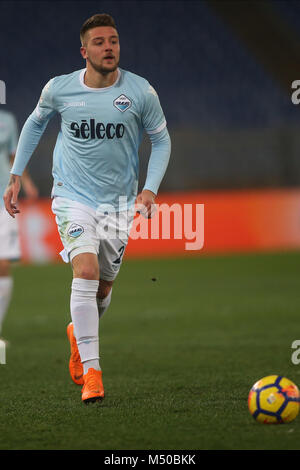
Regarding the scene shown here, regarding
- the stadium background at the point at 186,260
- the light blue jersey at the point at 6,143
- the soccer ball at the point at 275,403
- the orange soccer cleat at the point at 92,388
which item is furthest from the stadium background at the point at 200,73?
the soccer ball at the point at 275,403

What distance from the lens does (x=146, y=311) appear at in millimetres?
8344

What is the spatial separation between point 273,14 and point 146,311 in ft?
45.0

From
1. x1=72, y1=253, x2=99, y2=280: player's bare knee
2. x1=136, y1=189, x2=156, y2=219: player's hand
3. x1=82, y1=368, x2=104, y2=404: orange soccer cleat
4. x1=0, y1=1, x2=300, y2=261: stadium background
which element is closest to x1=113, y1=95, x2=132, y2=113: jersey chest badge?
x1=136, y1=189, x2=156, y2=219: player's hand

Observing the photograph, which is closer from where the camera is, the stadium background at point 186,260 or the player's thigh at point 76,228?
the stadium background at point 186,260

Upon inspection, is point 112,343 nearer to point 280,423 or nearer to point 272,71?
point 280,423

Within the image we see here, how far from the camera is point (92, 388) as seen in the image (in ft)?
12.8

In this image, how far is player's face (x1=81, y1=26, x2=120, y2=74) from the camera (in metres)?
4.06

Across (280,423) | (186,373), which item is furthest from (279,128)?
(280,423)

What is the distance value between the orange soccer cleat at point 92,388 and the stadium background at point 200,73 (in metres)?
10.8

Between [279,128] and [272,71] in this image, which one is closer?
[279,128]

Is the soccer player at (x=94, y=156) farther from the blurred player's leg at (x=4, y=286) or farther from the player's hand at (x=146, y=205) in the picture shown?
the blurred player's leg at (x=4, y=286)

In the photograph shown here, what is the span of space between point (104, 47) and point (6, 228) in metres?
2.41

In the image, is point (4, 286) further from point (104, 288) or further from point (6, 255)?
point (104, 288)

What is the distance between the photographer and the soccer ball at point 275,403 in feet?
11.0
